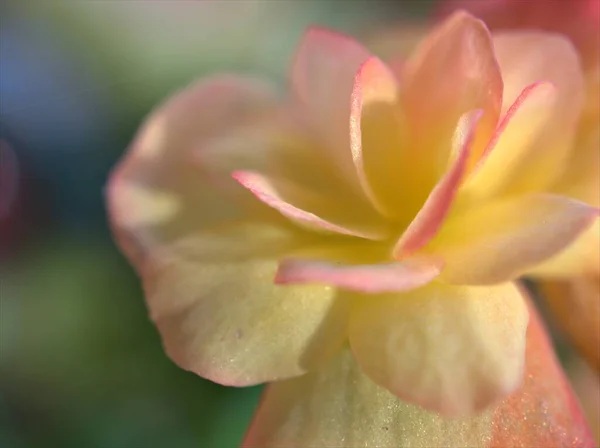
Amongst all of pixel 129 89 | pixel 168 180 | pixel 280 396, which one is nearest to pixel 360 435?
pixel 280 396

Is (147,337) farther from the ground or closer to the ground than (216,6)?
closer to the ground

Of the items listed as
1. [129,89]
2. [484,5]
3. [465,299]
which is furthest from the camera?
[129,89]

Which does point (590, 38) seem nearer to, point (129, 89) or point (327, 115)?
point (327, 115)

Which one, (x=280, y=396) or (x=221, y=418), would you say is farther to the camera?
(x=221, y=418)

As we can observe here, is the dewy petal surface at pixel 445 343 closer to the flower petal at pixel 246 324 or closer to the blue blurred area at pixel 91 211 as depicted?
the flower petal at pixel 246 324

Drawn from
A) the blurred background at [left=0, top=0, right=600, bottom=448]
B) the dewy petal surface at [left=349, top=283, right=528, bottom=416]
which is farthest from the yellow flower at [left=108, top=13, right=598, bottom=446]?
the blurred background at [left=0, top=0, right=600, bottom=448]

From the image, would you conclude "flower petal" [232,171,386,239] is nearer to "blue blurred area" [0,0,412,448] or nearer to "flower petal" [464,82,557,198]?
"flower petal" [464,82,557,198]

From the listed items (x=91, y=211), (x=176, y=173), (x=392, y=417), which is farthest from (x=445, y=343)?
(x=91, y=211)
